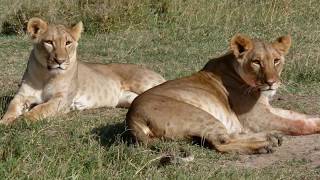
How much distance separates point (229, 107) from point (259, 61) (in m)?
0.35

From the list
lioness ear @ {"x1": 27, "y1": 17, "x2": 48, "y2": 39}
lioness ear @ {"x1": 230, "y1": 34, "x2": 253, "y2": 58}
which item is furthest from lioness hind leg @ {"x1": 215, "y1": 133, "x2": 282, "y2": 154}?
lioness ear @ {"x1": 27, "y1": 17, "x2": 48, "y2": 39}

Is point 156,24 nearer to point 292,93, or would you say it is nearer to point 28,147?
point 292,93

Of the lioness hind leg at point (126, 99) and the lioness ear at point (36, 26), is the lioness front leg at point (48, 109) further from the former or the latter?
the lioness hind leg at point (126, 99)

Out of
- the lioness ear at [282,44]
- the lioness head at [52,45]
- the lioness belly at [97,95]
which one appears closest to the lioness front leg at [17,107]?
the lioness head at [52,45]

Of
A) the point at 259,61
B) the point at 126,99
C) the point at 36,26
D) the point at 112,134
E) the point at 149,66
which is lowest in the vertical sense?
the point at 149,66

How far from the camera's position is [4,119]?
5.31 metres

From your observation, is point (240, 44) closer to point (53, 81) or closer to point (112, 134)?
point (112, 134)

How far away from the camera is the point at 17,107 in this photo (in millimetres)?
5547

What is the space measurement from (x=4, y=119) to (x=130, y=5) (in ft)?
15.3

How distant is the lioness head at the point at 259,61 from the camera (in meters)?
4.87

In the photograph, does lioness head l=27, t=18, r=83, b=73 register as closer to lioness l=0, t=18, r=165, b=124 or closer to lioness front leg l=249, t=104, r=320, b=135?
lioness l=0, t=18, r=165, b=124

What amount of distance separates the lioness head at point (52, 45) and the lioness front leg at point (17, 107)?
0.90ft

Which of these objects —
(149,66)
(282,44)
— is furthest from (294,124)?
(149,66)

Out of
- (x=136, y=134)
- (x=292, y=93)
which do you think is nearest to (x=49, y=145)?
(x=136, y=134)
